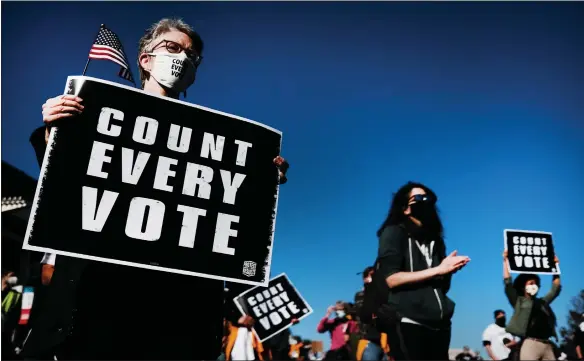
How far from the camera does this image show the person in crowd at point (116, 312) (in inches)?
69.1

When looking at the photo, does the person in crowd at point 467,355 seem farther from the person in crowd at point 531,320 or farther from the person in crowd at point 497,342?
the person in crowd at point 531,320

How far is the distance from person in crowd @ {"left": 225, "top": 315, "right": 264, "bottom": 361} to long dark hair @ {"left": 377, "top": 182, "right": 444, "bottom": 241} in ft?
13.7

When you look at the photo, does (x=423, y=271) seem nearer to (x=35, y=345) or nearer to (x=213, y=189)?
(x=213, y=189)

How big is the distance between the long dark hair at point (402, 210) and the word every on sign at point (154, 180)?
2232 millimetres

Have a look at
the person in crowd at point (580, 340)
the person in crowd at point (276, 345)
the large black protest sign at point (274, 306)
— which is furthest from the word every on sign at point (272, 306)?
the person in crowd at point (580, 340)

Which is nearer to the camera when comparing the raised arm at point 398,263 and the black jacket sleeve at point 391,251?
the raised arm at point 398,263

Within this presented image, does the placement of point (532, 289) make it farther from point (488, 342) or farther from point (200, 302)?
point (200, 302)

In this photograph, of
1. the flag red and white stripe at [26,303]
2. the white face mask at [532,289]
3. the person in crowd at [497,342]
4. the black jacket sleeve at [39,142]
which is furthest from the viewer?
the person in crowd at [497,342]

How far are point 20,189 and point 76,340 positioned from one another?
616 inches

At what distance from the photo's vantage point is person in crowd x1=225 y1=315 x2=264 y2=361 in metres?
7.62

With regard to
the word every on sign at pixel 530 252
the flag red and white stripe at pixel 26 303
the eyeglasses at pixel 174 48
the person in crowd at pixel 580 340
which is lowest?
the flag red and white stripe at pixel 26 303

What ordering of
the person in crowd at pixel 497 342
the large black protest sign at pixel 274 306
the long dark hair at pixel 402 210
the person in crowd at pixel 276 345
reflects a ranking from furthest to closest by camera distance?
the person in crowd at pixel 276 345 → the person in crowd at pixel 497 342 → the large black protest sign at pixel 274 306 → the long dark hair at pixel 402 210

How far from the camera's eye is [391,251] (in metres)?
3.90

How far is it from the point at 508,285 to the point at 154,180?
5863 mm
